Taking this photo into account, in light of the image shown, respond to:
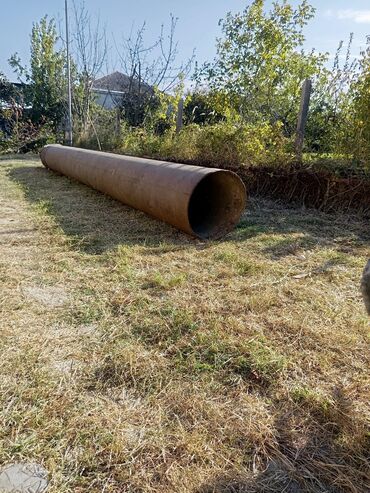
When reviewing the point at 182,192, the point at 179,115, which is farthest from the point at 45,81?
the point at 182,192

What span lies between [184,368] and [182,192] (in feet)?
6.77

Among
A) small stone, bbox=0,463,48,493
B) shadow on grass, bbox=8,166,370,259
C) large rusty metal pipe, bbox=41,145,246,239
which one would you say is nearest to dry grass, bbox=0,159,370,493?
small stone, bbox=0,463,48,493

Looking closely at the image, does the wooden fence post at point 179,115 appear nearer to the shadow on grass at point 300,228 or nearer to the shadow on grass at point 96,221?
the shadow on grass at point 96,221

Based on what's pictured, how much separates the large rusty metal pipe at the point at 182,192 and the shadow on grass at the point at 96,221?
17 centimetres

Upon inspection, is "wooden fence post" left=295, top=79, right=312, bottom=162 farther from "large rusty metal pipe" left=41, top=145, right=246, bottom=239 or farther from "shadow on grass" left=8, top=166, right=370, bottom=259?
"large rusty metal pipe" left=41, top=145, right=246, bottom=239

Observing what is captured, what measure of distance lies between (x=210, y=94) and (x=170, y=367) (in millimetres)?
6789

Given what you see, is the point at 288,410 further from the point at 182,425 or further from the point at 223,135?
the point at 223,135

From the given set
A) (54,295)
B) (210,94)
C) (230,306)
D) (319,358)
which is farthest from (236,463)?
(210,94)

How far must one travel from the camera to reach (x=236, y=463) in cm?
125

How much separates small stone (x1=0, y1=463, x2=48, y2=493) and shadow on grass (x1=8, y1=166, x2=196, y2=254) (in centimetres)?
218

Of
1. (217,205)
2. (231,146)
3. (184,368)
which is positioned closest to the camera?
(184,368)

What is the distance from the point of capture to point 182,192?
3.44m

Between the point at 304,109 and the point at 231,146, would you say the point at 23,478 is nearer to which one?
the point at 231,146

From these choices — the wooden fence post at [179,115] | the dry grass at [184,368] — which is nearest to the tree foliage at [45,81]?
the wooden fence post at [179,115]
